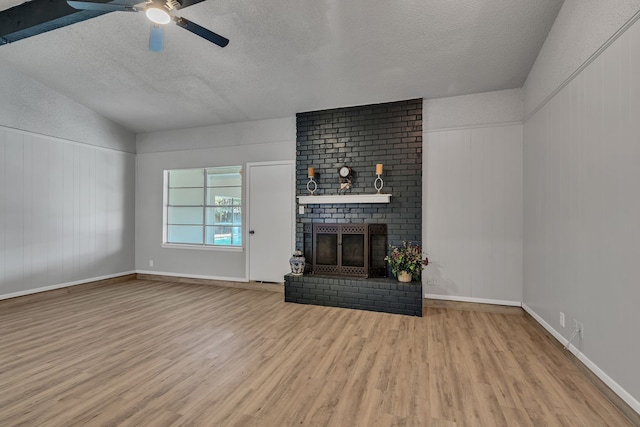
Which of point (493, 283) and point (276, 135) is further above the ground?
point (276, 135)

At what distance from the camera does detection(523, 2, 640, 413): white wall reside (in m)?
1.87

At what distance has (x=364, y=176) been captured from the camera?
4.48 meters

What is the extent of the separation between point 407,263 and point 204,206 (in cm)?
381

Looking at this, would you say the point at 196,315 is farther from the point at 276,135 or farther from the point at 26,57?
the point at 26,57

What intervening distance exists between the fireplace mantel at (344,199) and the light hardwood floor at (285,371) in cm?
154

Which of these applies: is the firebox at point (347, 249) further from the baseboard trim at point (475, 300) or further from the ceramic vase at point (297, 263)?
the baseboard trim at point (475, 300)

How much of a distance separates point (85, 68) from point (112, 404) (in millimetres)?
4223

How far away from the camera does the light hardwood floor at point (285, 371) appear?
189cm

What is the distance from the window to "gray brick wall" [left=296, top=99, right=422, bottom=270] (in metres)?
1.37

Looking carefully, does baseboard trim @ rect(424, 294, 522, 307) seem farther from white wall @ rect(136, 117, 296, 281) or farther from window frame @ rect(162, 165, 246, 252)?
window frame @ rect(162, 165, 246, 252)

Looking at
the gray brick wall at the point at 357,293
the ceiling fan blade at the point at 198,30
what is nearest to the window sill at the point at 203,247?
the gray brick wall at the point at 357,293

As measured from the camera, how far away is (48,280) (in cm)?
464

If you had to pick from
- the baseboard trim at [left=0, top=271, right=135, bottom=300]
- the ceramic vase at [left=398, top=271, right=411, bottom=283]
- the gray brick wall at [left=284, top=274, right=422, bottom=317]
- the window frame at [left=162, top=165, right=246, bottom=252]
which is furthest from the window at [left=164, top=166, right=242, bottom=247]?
the ceramic vase at [left=398, top=271, right=411, bottom=283]

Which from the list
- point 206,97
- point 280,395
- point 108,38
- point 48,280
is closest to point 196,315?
point 280,395
